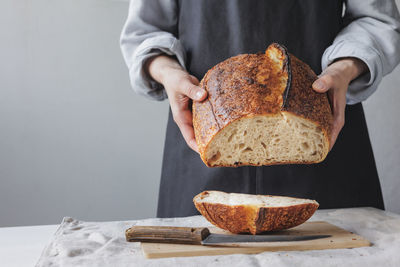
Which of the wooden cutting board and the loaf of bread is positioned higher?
the loaf of bread

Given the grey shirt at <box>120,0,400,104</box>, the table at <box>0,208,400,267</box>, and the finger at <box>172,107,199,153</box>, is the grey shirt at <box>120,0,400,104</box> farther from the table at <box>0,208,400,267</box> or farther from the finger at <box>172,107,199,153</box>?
the table at <box>0,208,400,267</box>

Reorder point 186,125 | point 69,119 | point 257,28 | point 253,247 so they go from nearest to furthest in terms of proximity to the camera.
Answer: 1. point 253,247
2. point 186,125
3. point 257,28
4. point 69,119

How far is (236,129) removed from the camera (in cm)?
98

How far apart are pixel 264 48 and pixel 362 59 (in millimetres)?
355

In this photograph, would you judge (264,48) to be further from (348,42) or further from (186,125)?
(186,125)

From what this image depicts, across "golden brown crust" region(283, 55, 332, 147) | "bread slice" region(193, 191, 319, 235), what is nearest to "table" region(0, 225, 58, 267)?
"bread slice" region(193, 191, 319, 235)

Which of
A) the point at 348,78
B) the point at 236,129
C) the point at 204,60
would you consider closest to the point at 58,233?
the point at 236,129

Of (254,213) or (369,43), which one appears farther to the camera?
(369,43)

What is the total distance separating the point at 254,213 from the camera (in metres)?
0.98

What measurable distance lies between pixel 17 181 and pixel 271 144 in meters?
2.50

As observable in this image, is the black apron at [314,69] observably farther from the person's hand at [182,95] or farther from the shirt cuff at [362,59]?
the person's hand at [182,95]

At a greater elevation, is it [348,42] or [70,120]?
[348,42]

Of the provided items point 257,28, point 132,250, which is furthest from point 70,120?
point 132,250

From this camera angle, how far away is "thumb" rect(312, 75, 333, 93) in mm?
1005
